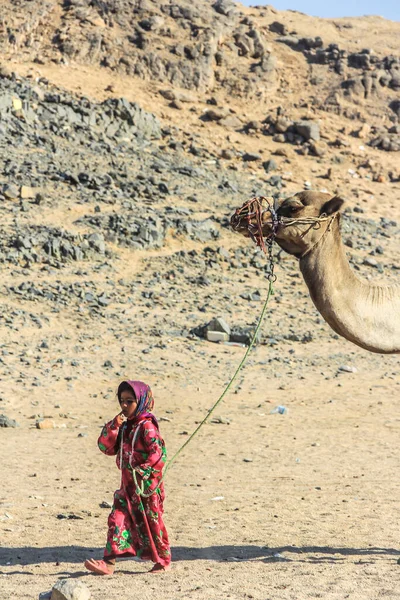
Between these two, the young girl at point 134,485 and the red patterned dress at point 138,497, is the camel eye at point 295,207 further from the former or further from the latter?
the red patterned dress at point 138,497

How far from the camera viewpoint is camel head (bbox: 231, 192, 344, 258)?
21.2 feet

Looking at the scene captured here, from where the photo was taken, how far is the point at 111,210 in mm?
22078

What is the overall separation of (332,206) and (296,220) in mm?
277

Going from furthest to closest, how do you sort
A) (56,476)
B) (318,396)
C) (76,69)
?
(76,69), (318,396), (56,476)

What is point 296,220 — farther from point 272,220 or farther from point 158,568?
point 158,568

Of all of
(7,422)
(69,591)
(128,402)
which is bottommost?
(7,422)

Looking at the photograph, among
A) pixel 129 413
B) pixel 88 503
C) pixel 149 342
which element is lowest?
pixel 149 342

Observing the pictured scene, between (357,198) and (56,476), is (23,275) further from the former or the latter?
(357,198)

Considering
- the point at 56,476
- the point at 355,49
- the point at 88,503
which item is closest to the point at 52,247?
the point at 56,476

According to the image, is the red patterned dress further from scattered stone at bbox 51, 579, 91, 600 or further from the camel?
the camel

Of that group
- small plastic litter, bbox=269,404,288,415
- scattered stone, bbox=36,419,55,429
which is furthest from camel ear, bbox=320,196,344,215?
small plastic litter, bbox=269,404,288,415

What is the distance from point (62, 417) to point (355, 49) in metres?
32.1

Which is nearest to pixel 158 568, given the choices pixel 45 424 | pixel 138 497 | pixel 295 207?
pixel 138 497

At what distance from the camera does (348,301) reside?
252 inches
